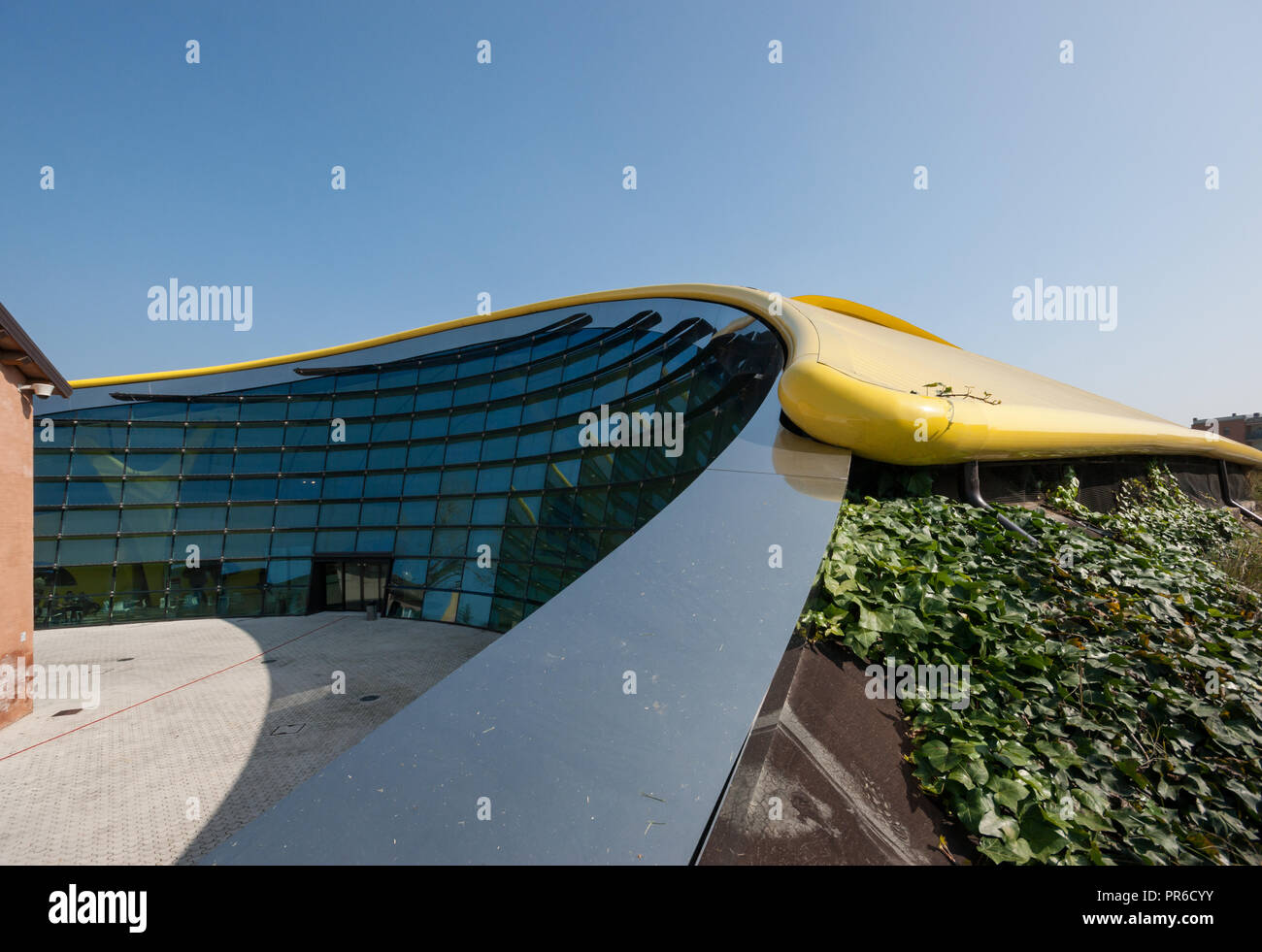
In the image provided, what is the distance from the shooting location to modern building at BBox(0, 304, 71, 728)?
28.0 ft

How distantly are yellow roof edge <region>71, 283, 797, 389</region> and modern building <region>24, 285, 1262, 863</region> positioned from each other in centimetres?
10

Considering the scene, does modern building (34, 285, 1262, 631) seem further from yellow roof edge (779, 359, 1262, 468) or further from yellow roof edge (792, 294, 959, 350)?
yellow roof edge (779, 359, 1262, 468)

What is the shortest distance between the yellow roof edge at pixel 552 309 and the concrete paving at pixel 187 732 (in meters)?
8.91

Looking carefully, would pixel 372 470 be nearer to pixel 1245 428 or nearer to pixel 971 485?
pixel 971 485

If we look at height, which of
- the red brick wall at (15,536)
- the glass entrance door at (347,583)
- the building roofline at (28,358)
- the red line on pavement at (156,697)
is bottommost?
the red line on pavement at (156,697)

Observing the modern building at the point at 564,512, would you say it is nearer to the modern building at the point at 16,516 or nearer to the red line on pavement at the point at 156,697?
the red line on pavement at the point at 156,697

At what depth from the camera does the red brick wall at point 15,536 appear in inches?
335

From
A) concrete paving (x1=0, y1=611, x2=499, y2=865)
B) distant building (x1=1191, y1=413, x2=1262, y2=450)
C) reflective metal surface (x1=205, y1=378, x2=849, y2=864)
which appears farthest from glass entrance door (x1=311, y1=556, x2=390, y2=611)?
distant building (x1=1191, y1=413, x2=1262, y2=450)

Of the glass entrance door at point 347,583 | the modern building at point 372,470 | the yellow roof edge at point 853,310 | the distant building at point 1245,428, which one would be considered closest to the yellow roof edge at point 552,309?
the modern building at point 372,470

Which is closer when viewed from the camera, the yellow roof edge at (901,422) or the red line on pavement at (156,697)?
the yellow roof edge at (901,422)

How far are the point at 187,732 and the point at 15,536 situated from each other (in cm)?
489

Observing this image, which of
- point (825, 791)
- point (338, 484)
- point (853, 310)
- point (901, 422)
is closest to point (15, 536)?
point (338, 484)

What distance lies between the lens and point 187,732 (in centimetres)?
815
